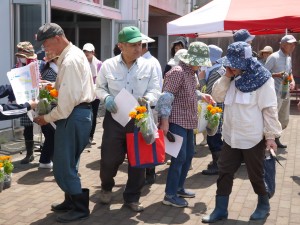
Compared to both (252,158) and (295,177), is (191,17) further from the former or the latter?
(252,158)

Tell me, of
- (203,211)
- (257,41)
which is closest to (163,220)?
(203,211)

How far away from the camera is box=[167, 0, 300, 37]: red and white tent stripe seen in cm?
699

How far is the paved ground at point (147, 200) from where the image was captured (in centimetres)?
431

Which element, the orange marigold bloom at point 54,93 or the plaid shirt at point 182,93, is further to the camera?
the plaid shirt at point 182,93

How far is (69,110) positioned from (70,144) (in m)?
0.35

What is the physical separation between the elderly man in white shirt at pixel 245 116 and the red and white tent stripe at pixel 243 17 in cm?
335

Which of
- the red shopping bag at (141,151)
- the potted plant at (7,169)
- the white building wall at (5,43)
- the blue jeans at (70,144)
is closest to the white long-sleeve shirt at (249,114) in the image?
the red shopping bag at (141,151)

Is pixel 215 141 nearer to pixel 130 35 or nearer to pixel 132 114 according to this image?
pixel 132 114

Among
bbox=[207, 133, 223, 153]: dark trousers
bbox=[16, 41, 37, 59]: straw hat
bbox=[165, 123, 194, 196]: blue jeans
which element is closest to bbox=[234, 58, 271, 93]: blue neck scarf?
bbox=[165, 123, 194, 196]: blue jeans

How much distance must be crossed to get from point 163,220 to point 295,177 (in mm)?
2515

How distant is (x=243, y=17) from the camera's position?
7.29 m

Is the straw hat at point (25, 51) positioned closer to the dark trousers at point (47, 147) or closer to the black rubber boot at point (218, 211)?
the dark trousers at point (47, 147)

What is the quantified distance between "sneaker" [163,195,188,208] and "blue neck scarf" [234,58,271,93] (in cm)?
148

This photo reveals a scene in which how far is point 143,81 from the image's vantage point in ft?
14.3
